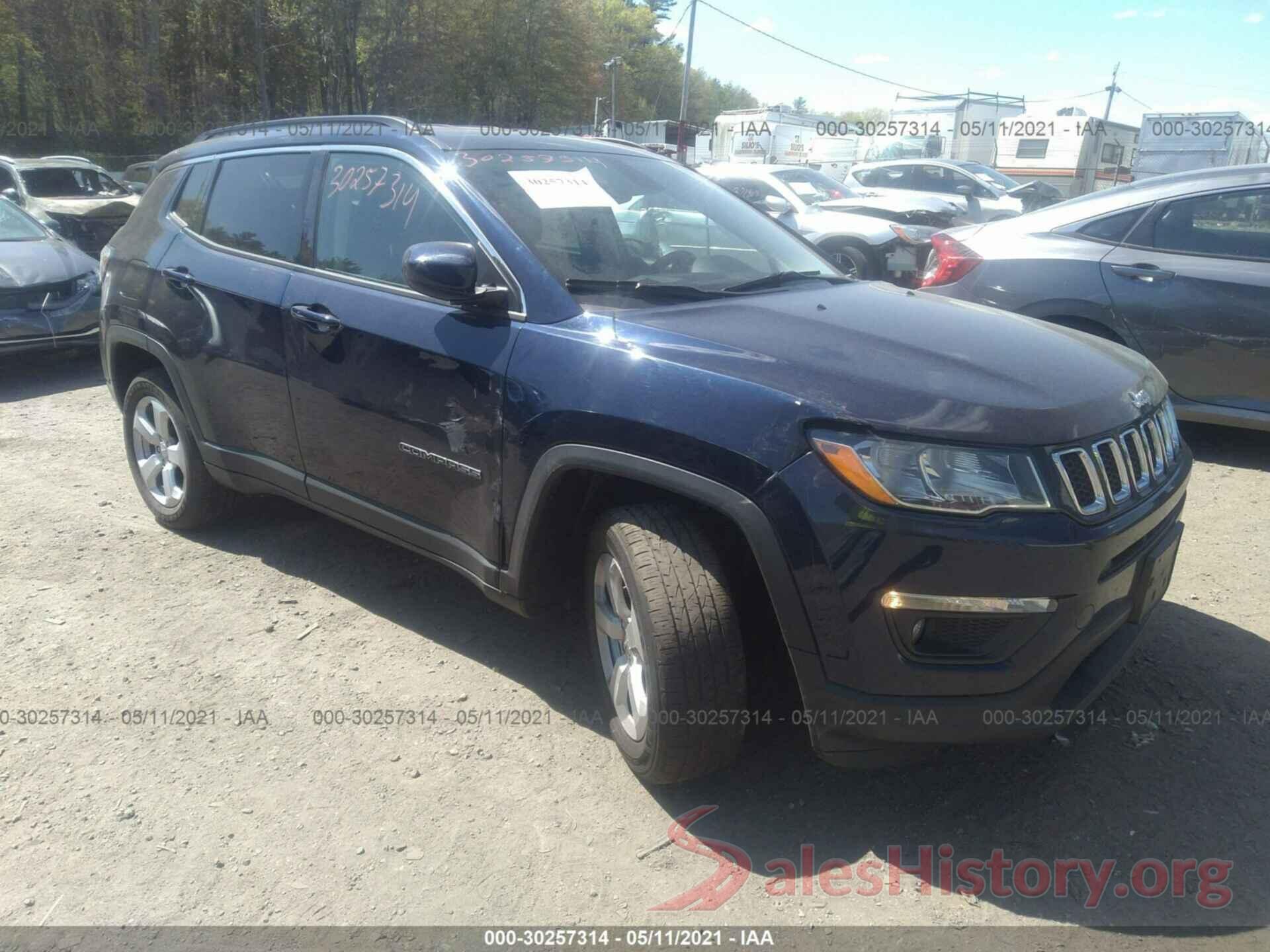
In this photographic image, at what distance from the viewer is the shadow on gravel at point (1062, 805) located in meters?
2.36

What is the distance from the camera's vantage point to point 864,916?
7.56 feet

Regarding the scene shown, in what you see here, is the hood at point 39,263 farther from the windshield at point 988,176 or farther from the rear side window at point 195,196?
the windshield at point 988,176

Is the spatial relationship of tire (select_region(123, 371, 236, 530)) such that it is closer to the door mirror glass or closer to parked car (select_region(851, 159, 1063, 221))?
the door mirror glass

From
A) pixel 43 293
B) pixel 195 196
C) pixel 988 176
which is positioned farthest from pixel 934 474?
pixel 988 176

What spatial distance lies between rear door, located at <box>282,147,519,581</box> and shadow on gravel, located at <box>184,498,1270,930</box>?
66cm

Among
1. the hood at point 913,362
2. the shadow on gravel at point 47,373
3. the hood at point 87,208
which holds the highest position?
the hood at point 913,362

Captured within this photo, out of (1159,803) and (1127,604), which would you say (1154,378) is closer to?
(1127,604)

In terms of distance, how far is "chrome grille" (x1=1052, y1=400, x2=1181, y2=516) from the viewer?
2.29 m

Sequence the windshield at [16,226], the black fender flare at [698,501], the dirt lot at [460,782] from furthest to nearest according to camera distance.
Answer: the windshield at [16,226] < the dirt lot at [460,782] < the black fender flare at [698,501]

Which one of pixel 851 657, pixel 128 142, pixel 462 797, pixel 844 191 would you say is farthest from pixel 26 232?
pixel 128 142

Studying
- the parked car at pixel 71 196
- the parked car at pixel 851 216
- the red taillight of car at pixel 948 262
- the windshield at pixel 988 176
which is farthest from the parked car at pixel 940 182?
the parked car at pixel 71 196

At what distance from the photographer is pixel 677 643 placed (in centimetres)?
242

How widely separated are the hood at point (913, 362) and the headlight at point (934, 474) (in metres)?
0.04

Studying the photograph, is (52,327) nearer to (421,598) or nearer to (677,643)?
(421,598)
